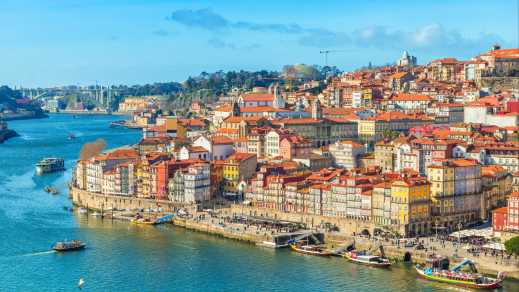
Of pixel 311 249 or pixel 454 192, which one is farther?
pixel 454 192

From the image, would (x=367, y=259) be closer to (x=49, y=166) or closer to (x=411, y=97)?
(x=411, y=97)

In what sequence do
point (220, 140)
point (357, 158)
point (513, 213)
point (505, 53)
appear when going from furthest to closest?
point (505, 53) < point (220, 140) < point (357, 158) < point (513, 213)

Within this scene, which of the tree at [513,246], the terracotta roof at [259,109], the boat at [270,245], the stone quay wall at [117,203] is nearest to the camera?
the tree at [513,246]

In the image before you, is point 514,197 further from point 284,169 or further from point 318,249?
point 284,169

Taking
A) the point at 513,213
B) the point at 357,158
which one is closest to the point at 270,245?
the point at 513,213

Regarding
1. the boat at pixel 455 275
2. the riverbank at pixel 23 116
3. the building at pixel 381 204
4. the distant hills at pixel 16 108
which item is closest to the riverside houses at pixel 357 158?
the building at pixel 381 204

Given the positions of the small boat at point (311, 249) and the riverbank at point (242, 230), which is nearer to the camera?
the riverbank at point (242, 230)

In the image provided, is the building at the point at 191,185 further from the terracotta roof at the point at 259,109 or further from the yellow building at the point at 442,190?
the terracotta roof at the point at 259,109
